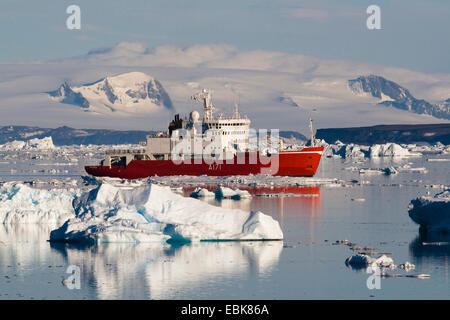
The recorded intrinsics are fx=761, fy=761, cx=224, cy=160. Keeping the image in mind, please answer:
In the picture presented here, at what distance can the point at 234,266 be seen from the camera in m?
19.8

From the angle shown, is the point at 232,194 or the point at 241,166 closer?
the point at 232,194

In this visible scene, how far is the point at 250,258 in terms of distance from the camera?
20.8 m

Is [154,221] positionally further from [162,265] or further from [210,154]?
[210,154]

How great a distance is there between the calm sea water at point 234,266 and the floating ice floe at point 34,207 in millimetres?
798

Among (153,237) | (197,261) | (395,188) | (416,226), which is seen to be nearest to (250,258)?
(197,261)

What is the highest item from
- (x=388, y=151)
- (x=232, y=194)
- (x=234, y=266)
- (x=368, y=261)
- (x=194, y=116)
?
(x=194, y=116)

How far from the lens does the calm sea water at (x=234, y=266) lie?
17.3 meters

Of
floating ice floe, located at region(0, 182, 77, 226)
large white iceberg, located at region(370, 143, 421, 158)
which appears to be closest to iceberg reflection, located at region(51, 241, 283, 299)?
floating ice floe, located at region(0, 182, 77, 226)

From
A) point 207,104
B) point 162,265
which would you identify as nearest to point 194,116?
point 207,104

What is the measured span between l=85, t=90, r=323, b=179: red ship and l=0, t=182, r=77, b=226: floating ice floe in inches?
1015

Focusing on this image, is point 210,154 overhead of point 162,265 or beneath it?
overhead

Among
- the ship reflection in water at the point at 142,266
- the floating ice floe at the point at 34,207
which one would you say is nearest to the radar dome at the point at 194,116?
the floating ice floe at the point at 34,207

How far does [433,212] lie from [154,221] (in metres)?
8.92
